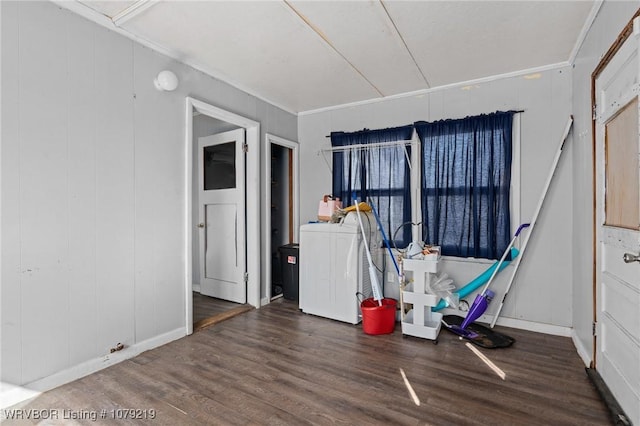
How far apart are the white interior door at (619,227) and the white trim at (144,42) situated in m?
3.12

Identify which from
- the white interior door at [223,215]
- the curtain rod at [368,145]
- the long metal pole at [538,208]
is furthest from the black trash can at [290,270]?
the long metal pole at [538,208]

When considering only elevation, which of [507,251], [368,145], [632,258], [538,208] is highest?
[368,145]

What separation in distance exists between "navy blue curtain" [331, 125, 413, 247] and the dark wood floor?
4.43 ft

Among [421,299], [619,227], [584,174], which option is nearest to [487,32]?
[584,174]

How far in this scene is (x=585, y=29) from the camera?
7.77 ft

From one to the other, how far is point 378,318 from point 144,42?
10.2 feet

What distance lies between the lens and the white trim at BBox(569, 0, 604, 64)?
2098 mm

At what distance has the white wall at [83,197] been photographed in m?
1.90

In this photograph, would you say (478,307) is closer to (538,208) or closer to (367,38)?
(538,208)

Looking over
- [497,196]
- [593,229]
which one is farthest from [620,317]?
[497,196]

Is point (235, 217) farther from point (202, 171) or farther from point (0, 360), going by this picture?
point (0, 360)

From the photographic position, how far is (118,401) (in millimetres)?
1931

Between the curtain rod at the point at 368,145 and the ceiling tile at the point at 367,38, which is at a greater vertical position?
the ceiling tile at the point at 367,38

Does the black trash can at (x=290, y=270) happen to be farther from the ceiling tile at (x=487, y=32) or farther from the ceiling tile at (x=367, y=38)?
the ceiling tile at (x=487, y=32)
